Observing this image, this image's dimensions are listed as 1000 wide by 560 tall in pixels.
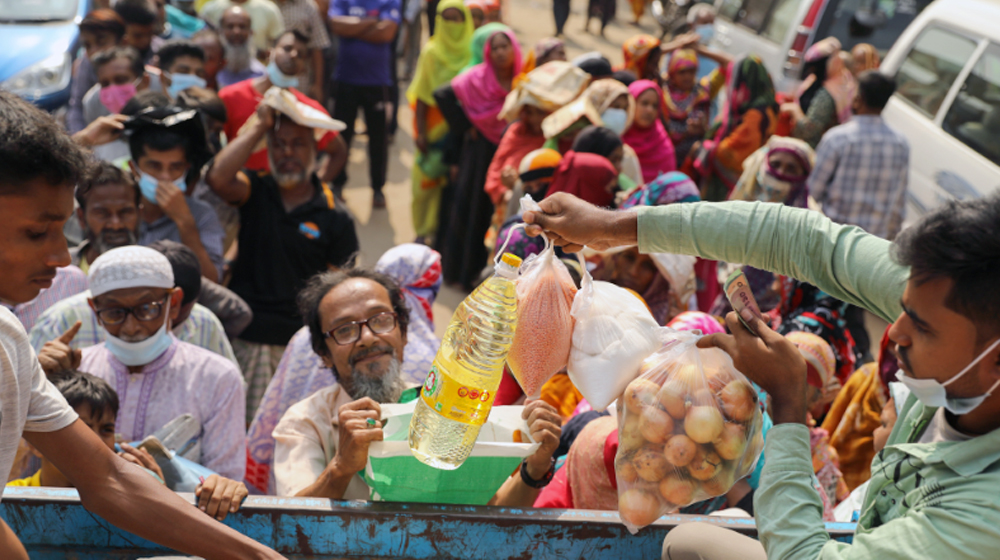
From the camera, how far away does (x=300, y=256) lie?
3.88 m

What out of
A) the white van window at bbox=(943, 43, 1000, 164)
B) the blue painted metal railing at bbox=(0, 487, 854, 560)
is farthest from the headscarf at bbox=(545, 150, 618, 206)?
the white van window at bbox=(943, 43, 1000, 164)

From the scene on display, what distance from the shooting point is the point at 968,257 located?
1243mm

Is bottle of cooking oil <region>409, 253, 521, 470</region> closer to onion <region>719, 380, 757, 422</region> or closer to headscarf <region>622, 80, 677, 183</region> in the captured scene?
onion <region>719, 380, 757, 422</region>

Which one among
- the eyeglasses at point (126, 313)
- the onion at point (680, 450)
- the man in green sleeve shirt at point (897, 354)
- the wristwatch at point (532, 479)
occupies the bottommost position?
the eyeglasses at point (126, 313)

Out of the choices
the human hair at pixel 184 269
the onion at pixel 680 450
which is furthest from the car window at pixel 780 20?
the onion at pixel 680 450

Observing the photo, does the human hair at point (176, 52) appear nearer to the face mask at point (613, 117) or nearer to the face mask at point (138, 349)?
the face mask at point (613, 117)

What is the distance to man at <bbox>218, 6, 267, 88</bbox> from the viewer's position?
6.10 m

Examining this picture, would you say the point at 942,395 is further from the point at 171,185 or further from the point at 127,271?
the point at 171,185

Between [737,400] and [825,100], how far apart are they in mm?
6198

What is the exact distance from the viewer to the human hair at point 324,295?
110 inches

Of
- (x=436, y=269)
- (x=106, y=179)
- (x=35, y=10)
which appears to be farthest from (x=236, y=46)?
(x=436, y=269)

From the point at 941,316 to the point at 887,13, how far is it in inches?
345

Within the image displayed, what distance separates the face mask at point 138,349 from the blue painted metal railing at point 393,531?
0.85m

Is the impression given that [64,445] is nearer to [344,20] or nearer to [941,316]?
[941,316]
